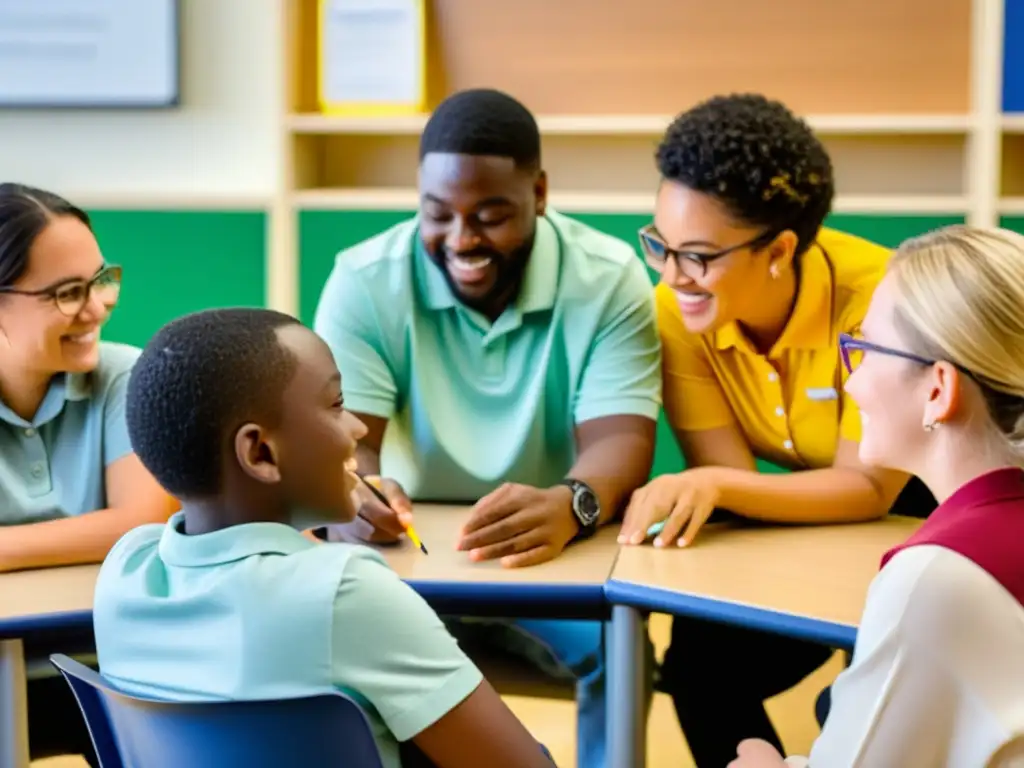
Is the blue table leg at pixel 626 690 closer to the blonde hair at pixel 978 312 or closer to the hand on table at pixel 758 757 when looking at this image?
the hand on table at pixel 758 757

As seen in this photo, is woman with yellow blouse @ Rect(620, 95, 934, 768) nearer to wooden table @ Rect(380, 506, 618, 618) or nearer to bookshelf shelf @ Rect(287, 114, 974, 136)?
wooden table @ Rect(380, 506, 618, 618)

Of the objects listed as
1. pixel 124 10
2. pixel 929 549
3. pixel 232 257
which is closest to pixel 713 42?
pixel 232 257

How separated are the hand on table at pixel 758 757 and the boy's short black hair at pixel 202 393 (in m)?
0.60

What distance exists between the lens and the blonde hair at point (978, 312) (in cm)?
121

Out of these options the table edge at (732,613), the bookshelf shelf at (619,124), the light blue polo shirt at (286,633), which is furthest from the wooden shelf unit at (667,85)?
the light blue polo shirt at (286,633)

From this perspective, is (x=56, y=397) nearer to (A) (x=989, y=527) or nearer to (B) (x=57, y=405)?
(B) (x=57, y=405)

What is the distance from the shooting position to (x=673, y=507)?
5.88 feet

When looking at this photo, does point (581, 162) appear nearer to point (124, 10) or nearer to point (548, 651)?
point (124, 10)

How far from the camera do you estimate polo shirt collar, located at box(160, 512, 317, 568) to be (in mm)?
1201

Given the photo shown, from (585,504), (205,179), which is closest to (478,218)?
(585,504)

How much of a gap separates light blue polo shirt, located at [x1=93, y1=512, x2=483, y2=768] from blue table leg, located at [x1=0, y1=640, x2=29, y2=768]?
291mm

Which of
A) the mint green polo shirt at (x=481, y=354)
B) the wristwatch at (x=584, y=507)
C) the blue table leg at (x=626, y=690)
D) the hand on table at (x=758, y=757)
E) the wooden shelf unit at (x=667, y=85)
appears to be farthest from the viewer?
the wooden shelf unit at (x=667, y=85)

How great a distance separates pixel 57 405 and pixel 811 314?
43.8 inches

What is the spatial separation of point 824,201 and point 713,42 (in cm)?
139
